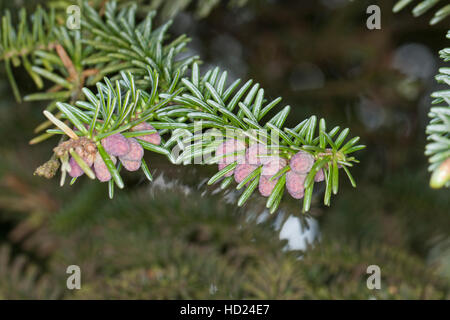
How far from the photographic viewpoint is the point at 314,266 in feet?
1.69

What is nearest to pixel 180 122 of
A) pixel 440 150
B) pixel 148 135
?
pixel 148 135

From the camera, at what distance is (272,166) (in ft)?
0.85

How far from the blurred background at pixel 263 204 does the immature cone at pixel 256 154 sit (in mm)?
164

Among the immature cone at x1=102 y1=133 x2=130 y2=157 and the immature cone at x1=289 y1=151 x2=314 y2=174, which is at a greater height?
the immature cone at x1=102 y1=133 x2=130 y2=157

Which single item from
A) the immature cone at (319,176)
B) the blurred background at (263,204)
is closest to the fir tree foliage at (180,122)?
the immature cone at (319,176)

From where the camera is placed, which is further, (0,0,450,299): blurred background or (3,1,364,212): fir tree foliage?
(0,0,450,299): blurred background

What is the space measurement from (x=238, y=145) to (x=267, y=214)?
26cm

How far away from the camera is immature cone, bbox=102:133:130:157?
0.26 metres

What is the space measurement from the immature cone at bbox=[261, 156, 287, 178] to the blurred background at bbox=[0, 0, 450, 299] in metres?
0.16

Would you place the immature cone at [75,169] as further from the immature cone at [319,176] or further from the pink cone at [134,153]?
the immature cone at [319,176]

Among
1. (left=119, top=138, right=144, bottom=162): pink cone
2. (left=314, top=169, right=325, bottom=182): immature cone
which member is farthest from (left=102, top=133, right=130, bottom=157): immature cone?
(left=314, top=169, right=325, bottom=182): immature cone

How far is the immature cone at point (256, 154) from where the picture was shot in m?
0.26

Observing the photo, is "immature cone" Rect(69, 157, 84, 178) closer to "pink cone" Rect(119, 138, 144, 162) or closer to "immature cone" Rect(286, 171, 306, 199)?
"pink cone" Rect(119, 138, 144, 162)
